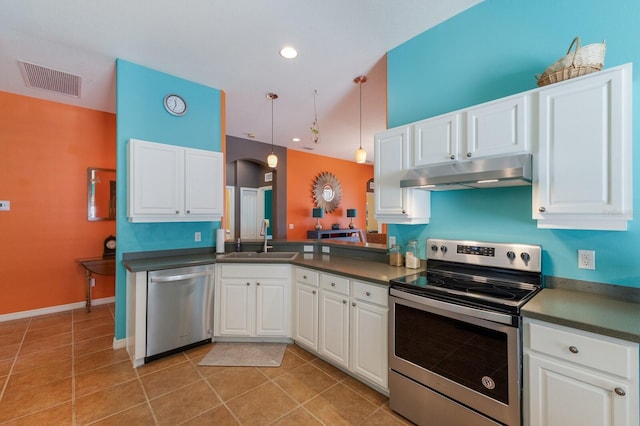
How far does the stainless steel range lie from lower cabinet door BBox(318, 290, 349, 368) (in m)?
0.47

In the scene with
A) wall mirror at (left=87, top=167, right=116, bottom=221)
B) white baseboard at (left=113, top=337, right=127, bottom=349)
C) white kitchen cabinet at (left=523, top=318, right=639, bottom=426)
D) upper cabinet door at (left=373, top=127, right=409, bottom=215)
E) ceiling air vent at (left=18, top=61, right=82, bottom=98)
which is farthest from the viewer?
wall mirror at (left=87, top=167, right=116, bottom=221)

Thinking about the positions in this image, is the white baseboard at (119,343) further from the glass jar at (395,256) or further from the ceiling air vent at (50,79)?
the ceiling air vent at (50,79)

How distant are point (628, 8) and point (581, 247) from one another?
1.41m

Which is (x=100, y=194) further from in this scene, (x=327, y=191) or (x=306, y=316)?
(x=327, y=191)

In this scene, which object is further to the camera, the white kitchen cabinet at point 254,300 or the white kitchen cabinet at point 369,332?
the white kitchen cabinet at point 254,300

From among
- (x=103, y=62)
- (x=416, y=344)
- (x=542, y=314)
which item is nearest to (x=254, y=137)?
(x=103, y=62)

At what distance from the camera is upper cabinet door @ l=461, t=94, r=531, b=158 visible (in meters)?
1.68

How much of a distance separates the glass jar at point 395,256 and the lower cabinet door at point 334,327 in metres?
0.57

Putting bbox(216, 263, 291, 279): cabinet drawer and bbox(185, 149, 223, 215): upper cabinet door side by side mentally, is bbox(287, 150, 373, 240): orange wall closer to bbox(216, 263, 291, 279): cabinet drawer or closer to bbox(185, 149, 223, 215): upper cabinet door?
bbox(185, 149, 223, 215): upper cabinet door

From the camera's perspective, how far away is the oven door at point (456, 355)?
1.44 m

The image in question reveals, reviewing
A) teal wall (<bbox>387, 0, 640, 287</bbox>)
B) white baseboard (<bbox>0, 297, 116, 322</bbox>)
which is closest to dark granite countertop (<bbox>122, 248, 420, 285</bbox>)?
teal wall (<bbox>387, 0, 640, 287</bbox>)

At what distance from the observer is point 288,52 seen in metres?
2.80

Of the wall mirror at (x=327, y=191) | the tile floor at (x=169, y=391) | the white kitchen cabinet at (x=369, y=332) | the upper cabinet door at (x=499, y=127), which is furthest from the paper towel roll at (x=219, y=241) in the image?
the wall mirror at (x=327, y=191)

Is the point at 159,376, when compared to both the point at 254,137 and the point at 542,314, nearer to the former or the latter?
the point at 542,314
